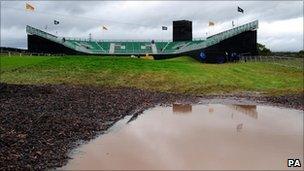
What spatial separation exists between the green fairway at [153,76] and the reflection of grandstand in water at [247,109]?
859 centimetres

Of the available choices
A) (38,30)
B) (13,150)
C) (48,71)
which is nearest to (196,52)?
(38,30)

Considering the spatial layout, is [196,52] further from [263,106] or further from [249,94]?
[263,106]

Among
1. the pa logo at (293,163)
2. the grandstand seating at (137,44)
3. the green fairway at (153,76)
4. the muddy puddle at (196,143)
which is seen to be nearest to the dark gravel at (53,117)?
the muddy puddle at (196,143)

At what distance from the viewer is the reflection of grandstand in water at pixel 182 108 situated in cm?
2872

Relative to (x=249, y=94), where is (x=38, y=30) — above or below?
above

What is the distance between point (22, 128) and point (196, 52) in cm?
6987

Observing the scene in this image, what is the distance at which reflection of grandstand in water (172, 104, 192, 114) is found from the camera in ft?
94.2

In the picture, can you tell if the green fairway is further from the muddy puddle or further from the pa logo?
the pa logo

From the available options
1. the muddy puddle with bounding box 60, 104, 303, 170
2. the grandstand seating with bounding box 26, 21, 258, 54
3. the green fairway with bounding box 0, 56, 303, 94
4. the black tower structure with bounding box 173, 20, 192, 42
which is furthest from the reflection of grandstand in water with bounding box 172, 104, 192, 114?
the black tower structure with bounding box 173, 20, 192, 42

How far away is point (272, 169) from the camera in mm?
14570

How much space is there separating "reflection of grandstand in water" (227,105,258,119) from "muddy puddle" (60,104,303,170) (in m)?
0.19

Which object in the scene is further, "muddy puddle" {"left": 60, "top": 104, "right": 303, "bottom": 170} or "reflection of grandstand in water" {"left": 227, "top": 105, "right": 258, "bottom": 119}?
"reflection of grandstand in water" {"left": 227, "top": 105, "right": 258, "bottom": 119}

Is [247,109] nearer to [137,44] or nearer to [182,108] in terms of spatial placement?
[182,108]

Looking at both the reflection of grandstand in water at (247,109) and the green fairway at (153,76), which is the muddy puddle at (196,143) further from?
the green fairway at (153,76)
